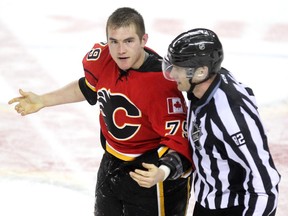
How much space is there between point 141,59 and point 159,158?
0.44 m

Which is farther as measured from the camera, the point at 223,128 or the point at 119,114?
the point at 119,114

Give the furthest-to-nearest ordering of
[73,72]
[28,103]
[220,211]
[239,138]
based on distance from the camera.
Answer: [73,72], [28,103], [220,211], [239,138]

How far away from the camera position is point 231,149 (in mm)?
2832

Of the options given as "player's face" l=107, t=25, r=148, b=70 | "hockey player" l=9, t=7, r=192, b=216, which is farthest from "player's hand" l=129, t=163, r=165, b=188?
"player's face" l=107, t=25, r=148, b=70

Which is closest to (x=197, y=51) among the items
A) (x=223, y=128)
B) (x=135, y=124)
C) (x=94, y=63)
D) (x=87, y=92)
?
(x=223, y=128)

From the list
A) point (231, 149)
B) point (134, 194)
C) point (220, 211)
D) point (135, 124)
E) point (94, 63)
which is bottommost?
point (220, 211)

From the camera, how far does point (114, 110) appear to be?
3.23 meters

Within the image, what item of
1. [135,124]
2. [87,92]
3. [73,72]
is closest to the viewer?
[135,124]

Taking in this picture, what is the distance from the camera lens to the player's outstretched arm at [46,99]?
358 cm

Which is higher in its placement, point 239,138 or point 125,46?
point 125,46

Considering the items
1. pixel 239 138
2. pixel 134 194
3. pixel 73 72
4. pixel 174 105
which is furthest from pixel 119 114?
pixel 73 72

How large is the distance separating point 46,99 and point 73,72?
2459 millimetres

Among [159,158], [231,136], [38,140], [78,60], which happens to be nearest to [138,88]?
[159,158]

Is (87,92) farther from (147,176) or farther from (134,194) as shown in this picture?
(147,176)
